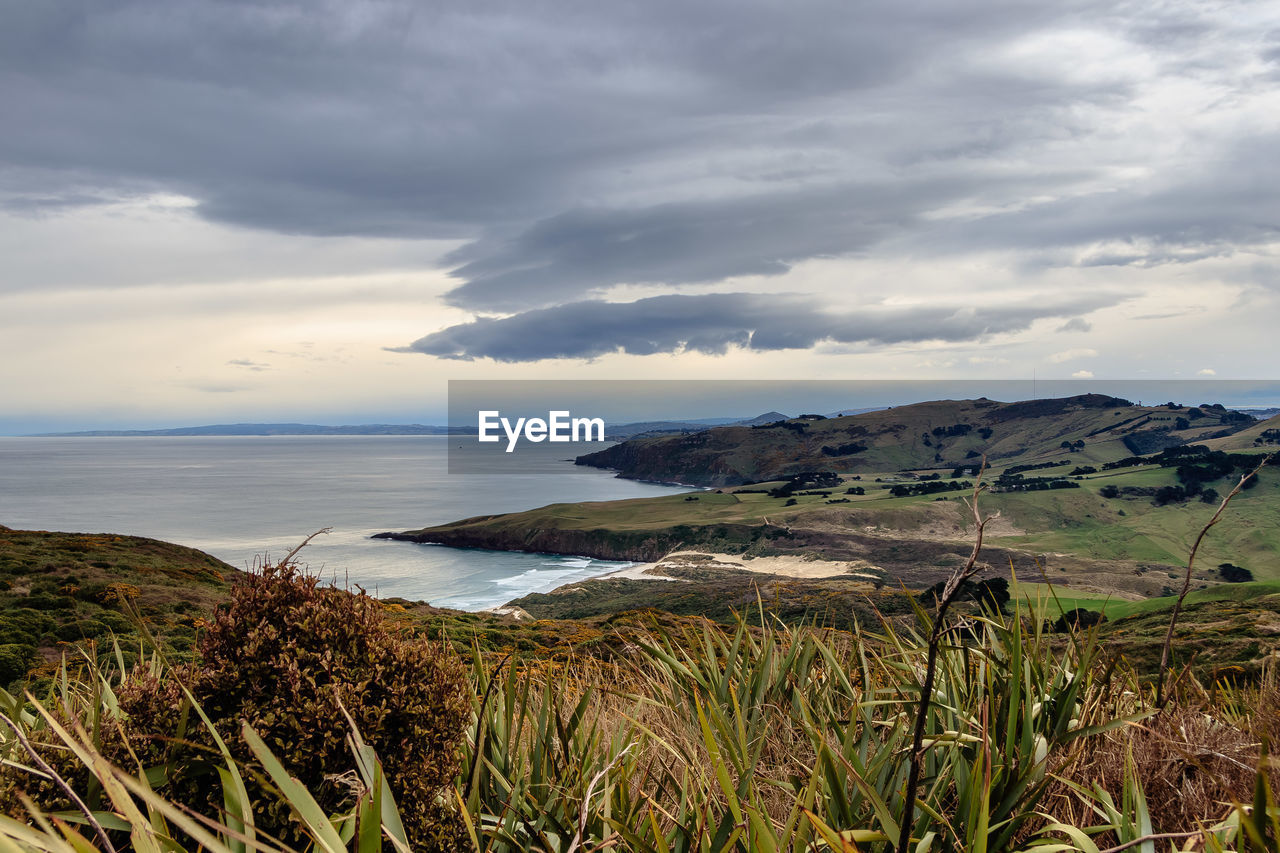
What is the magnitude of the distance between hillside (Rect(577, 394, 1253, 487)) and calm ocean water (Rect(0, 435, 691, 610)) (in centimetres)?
1617

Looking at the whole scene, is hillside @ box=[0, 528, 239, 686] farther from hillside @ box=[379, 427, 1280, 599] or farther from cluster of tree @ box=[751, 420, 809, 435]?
cluster of tree @ box=[751, 420, 809, 435]

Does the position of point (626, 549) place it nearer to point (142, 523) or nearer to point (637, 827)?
point (142, 523)

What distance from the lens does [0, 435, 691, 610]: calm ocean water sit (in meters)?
69.3

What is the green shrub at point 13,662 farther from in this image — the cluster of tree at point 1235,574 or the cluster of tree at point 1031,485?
the cluster of tree at point 1031,485

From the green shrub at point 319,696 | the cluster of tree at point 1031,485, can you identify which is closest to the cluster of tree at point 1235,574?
the cluster of tree at point 1031,485

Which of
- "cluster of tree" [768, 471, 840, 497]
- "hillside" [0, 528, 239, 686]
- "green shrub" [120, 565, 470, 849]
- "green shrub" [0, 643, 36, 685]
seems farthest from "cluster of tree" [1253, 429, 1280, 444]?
"green shrub" [120, 565, 470, 849]

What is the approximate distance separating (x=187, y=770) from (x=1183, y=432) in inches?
7133

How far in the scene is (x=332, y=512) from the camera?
11181 centimetres

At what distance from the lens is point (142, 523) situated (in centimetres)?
9506

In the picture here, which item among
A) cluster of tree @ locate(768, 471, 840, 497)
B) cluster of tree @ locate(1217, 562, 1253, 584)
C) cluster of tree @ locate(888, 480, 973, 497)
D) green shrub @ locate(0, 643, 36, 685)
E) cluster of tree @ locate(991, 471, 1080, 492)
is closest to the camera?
green shrub @ locate(0, 643, 36, 685)

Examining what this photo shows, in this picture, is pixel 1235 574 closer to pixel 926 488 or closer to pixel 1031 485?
pixel 1031 485

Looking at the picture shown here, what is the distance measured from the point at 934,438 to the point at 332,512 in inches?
5062

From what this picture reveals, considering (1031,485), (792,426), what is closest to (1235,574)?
(1031,485)

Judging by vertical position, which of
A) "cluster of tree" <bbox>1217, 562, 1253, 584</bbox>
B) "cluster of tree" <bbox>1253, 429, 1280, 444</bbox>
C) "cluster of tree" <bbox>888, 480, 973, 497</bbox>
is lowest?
"cluster of tree" <bbox>1217, 562, 1253, 584</bbox>
